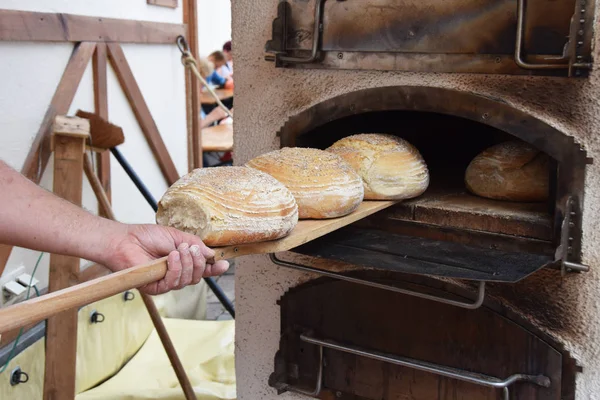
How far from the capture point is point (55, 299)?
92cm

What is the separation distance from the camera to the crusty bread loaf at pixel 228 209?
4.08 feet

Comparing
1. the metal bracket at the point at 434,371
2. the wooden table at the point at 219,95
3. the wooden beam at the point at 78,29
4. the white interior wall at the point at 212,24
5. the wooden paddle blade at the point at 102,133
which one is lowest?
the metal bracket at the point at 434,371

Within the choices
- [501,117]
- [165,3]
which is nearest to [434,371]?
[501,117]

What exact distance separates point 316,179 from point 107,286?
2.06 feet

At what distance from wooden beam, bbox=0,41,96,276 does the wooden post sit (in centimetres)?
63

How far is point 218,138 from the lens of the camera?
561 centimetres

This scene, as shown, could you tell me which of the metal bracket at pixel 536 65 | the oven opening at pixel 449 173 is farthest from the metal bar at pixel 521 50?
the oven opening at pixel 449 173

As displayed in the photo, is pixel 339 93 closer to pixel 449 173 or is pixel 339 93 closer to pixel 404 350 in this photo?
pixel 449 173

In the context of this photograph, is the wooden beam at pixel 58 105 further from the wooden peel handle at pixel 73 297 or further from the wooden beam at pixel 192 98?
the wooden peel handle at pixel 73 297

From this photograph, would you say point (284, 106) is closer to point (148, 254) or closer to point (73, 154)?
point (73, 154)

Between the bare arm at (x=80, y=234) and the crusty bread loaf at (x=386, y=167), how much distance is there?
55cm

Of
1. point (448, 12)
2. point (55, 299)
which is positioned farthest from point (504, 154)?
point (55, 299)

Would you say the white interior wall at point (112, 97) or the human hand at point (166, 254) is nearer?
the human hand at point (166, 254)

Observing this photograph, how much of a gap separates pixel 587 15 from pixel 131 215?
288 centimetres
